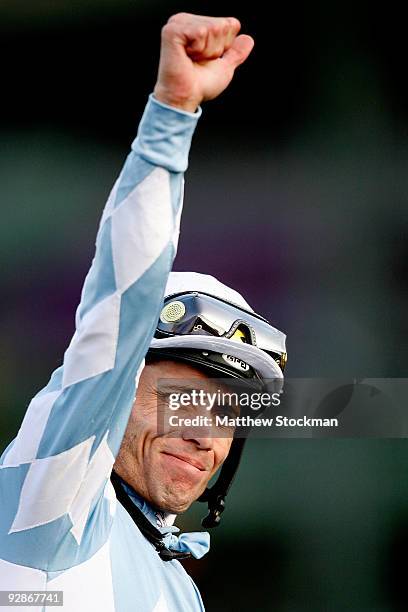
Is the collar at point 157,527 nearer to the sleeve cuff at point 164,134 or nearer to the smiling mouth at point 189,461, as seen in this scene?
the smiling mouth at point 189,461

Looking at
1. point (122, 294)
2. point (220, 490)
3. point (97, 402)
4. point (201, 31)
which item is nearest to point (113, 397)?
point (97, 402)

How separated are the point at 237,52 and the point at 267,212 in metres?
2.38

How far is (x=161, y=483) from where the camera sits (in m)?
1.69

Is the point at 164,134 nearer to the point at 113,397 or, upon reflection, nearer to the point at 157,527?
the point at 113,397

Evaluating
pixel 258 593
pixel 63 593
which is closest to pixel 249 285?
pixel 258 593

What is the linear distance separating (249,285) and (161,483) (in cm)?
185

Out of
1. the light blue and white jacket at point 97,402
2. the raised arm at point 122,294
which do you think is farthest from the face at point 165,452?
the raised arm at point 122,294

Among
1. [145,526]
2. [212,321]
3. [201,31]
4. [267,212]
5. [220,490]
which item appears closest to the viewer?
[201,31]

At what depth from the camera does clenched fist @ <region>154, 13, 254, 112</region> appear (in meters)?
1.10

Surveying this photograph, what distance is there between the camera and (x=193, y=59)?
1.13 metres

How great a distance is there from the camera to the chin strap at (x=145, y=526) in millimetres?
1599

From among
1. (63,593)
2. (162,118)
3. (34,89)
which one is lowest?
(63,593)

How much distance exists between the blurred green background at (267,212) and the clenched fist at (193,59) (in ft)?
7.65

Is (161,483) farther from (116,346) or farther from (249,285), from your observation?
(249,285)
